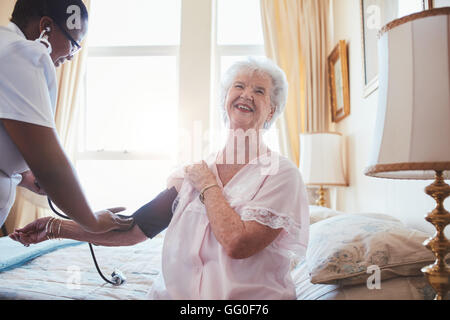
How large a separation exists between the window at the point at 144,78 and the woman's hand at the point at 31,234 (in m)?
2.39

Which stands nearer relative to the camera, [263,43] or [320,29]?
[320,29]

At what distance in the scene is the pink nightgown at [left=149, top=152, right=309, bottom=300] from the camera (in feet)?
3.32

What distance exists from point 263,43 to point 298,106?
0.86 m

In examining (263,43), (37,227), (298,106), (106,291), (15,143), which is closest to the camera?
(15,143)

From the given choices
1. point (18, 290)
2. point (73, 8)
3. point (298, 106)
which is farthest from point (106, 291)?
point (298, 106)

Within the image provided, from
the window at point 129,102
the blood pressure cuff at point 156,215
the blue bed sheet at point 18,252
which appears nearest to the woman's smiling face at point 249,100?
the blood pressure cuff at point 156,215

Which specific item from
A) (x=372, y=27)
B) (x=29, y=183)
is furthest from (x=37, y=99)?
(x=372, y=27)

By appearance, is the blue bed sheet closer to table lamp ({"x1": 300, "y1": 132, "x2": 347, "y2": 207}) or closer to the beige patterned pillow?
the beige patterned pillow

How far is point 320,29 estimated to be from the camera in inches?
136

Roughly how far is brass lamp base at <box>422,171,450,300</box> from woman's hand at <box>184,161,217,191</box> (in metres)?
0.61

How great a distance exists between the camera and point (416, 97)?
2.86 ft

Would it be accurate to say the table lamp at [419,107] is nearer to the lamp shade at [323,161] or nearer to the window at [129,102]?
the lamp shade at [323,161]

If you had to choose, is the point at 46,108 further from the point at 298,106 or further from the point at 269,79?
the point at 298,106

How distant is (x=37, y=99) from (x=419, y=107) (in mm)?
909
